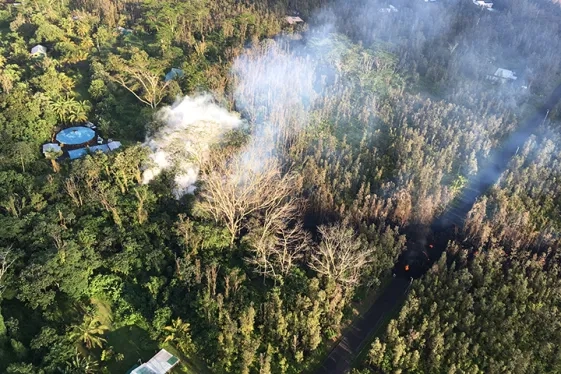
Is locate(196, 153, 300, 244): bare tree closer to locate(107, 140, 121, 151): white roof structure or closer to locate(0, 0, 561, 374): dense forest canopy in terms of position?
locate(0, 0, 561, 374): dense forest canopy

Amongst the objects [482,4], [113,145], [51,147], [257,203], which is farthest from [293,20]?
[257,203]

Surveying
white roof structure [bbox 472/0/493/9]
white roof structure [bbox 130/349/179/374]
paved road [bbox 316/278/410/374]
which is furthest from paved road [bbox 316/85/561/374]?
white roof structure [bbox 472/0/493/9]

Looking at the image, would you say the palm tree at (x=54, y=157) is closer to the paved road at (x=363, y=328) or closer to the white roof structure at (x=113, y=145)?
the white roof structure at (x=113, y=145)

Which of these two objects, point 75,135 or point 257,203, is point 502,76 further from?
point 75,135

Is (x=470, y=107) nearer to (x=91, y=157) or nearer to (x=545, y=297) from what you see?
(x=545, y=297)

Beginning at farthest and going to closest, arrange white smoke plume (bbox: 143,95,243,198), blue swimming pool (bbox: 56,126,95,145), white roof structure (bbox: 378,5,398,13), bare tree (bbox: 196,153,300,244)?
white roof structure (bbox: 378,5,398,13), blue swimming pool (bbox: 56,126,95,145), white smoke plume (bbox: 143,95,243,198), bare tree (bbox: 196,153,300,244)

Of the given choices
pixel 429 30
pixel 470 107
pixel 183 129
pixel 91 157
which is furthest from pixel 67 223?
pixel 429 30

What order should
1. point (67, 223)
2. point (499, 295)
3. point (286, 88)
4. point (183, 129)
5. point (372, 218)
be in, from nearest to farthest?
point (499, 295) < point (67, 223) < point (372, 218) < point (183, 129) < point (286, 88)
